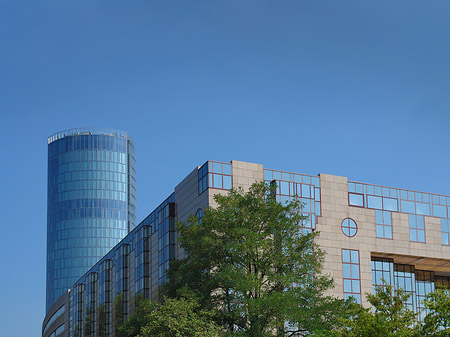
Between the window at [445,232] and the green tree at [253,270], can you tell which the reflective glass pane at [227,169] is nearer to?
the green tree at [253,270]

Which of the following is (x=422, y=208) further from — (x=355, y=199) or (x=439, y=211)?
(x=355, y=199)

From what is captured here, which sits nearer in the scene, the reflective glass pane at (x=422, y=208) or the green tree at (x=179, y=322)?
the green tree at (x=179, y=322)

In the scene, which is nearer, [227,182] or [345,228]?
[227,182]

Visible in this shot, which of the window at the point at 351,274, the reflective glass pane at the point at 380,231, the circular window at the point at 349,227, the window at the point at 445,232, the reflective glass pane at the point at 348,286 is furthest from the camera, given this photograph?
the window at the point at 445,232

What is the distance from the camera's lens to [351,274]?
75438 mm

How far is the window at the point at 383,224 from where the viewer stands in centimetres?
7875

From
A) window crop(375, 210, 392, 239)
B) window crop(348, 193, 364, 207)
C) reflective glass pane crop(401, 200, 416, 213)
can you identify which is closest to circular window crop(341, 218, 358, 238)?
window crop(348, 193, 364, 207)

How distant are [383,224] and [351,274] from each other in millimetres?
7552

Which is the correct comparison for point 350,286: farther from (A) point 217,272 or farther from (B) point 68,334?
(B) point 68,334

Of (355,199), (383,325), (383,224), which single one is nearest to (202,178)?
(355,199)

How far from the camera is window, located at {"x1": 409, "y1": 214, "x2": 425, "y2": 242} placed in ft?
265

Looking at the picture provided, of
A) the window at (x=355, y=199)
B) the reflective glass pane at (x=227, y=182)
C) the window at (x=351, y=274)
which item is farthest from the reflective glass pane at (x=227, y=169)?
the window at (x=351, y=274)

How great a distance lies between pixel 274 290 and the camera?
157 feet

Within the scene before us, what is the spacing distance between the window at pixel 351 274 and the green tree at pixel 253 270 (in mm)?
26872
